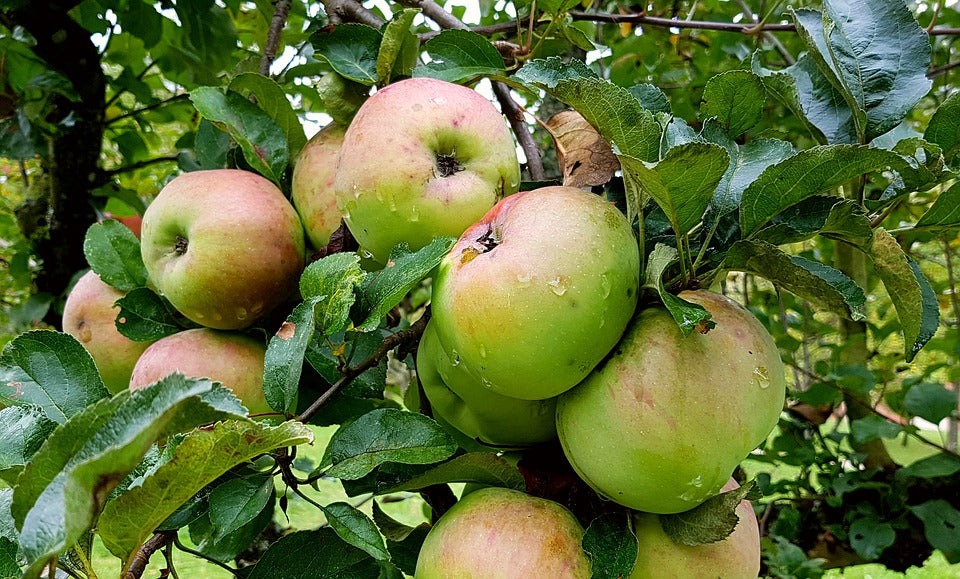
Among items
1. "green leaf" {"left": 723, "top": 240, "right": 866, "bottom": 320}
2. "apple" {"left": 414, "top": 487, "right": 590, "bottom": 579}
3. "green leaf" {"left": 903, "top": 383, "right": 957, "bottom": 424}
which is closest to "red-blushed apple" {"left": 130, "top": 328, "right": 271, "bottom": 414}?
"apple" {"left": 414, "top": 487, "right": 590, "bottom": 579}

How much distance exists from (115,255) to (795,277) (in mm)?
715

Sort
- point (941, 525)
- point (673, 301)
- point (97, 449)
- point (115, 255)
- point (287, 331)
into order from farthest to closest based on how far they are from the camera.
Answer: point (941, 525) < point (115, 255) < point (287, 331) < point (673, 301) < point (97, 449)

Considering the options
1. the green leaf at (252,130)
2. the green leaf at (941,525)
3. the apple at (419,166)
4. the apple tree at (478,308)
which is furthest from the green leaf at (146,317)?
the green leaf at (941,525)

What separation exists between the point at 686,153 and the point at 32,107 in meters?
1.54

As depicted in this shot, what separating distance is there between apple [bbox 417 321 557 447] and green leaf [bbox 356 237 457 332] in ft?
0.24

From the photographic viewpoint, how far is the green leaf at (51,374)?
55cm

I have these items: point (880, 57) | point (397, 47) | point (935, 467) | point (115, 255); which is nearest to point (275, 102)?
point (397, 47)

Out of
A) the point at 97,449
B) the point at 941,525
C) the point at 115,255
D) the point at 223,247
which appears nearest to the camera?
the point at 97,449

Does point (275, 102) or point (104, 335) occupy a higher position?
point (275, 102)

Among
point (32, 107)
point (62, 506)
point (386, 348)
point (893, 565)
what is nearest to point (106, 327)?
point (386, 348)

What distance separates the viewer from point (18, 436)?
18.8 inches

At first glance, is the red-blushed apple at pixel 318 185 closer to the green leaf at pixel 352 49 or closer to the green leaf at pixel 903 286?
the green leaf at pixel 352 49

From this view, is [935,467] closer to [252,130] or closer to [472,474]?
[472,474]

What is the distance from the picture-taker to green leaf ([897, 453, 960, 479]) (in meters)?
1.40
